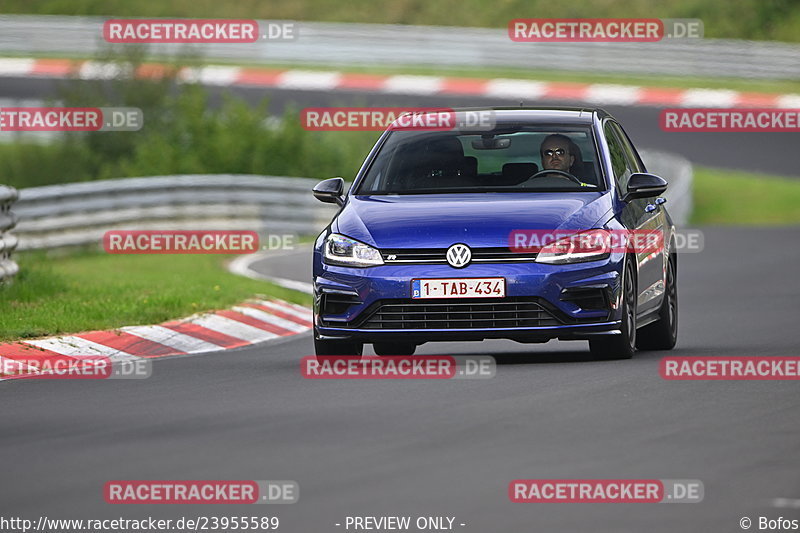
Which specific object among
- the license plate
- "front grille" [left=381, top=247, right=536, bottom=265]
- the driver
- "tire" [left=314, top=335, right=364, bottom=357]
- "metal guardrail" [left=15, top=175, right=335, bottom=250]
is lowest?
"metal guardrail" [left=15, top=175, right=335, bottom=250]

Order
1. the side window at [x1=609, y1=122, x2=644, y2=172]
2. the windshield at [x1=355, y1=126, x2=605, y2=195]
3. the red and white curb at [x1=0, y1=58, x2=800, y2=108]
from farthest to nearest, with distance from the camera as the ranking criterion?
1. the red and white curb at [x1=0, y1=58, x2=800, y2=108]
2. the side window at [x1=609, y1=122, x2=644, y2=172]
3. the windshield at [x1=355, y1=126, x2=605, y2=195]

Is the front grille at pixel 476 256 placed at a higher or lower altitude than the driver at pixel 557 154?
lower

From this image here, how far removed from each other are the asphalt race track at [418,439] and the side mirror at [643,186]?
1.05 meters

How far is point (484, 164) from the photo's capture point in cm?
1189

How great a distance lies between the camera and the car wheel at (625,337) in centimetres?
1104

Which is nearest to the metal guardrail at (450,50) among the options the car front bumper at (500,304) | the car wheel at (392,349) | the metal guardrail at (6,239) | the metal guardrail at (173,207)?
the metal guardrail at (173,207)

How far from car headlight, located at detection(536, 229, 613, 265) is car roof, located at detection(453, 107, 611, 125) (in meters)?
1.44

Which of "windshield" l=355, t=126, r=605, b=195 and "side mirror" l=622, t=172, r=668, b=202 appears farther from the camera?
"windshield" l=355, t=126, r=605, b=195

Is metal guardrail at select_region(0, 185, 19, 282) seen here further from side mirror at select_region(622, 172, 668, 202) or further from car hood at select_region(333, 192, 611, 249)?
side mirror at select_region(622, 172, 668, 202)

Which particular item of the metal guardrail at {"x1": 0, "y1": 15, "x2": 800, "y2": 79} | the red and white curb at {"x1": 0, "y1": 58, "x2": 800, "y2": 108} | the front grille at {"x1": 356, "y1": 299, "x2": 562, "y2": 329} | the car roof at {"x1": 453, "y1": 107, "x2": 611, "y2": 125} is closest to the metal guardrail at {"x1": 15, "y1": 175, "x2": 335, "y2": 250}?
the red and white curb at {"x1": 0, "y1": 58, "x2": 800, "y2": 108}

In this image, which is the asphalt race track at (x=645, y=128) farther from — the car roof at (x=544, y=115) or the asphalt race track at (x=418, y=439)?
the asphalt race track at (x=418, y=439)

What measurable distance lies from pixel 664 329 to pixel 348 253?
2.65 meters

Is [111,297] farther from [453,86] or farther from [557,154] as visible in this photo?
[453,86]

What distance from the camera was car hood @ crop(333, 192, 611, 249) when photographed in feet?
35.4
